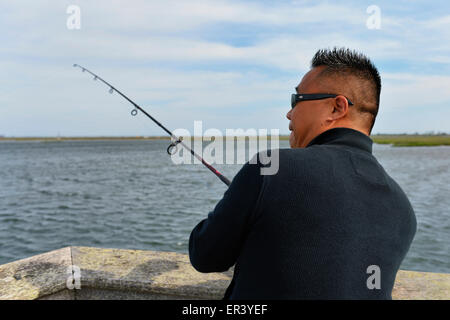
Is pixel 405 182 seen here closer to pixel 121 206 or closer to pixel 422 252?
pixel 422 252

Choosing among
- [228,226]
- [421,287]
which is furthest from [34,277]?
[421,287]

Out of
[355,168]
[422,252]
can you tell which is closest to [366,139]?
[355,168]

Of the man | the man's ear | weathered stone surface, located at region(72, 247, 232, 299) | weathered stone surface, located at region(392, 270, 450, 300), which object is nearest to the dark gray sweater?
the man

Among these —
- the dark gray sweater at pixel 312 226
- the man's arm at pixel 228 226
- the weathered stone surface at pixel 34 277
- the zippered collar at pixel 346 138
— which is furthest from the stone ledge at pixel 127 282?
the zippered collar at pixel 346 138

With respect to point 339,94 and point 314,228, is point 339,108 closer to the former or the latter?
point 339,94

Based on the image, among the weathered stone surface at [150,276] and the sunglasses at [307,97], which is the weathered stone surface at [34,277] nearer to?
the weathered stone surface at [150,276]

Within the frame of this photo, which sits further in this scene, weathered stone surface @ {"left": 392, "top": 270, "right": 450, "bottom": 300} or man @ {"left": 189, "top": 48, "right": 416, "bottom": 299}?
weathered stone surface @ {"left": 392, "top": 270, "right": 450, "bottom": 300}

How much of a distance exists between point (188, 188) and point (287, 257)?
20.7 m

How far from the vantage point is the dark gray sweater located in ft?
4.00

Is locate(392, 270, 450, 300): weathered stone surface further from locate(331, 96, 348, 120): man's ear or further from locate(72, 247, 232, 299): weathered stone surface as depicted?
locate(331, 96, 348, 120): man's ear

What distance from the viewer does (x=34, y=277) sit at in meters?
2.96

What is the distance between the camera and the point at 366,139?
1.50 meters

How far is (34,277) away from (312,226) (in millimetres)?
2547

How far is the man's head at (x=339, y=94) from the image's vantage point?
1.55 meters
